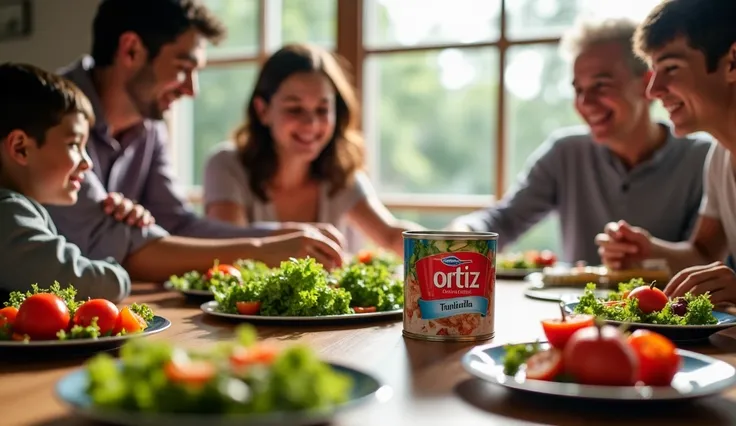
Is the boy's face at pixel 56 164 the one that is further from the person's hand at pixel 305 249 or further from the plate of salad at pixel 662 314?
the plate of salad at pixel 662 314

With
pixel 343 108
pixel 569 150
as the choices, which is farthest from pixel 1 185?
pixel 569 150

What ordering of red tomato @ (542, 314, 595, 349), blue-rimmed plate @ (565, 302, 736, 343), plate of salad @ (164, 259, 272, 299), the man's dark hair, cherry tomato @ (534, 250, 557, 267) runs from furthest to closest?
the man's dark hair
cherry tomato @ (534, 250, 557, 267)
plate of salad @ (164, 259, 272, 299)
blue-rimmed plate @ (565, 302, 736, 343)
red tomato @ (542, 314, 595, 349)

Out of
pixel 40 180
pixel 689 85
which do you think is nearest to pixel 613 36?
pixel 689 85

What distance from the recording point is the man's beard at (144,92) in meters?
2.78

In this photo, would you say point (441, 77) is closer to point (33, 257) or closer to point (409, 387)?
point (33, 257)

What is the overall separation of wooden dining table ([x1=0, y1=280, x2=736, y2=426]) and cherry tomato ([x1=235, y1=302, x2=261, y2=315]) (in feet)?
0.10

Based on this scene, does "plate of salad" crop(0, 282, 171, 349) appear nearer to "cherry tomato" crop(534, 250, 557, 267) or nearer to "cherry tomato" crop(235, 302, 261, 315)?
"cherry tomato" crop(235, 302, 261, 315)

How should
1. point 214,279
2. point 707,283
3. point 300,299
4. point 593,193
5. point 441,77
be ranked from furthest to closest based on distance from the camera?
point 441,77 → point 593,193 → point 214,279 → point 707,283 → point 300,299

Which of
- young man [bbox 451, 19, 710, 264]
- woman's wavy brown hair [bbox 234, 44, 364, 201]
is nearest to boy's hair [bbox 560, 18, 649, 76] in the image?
young man [bbox 451, 19, 710, 264]

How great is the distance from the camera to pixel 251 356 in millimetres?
699

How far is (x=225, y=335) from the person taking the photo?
1314mm

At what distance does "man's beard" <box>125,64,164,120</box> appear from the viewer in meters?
2.78

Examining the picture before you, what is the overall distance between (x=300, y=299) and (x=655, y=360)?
71 centimetres

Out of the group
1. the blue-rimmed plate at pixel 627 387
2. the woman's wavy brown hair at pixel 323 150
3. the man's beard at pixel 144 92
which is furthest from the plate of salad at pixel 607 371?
the woman's wavy brown hair at pixel 323 150
